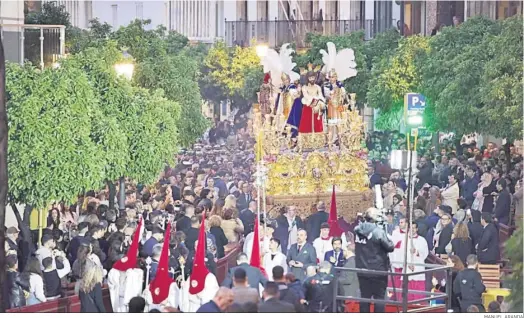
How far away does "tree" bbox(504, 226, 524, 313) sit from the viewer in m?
14.7

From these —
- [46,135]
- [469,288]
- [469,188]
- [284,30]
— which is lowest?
[469,288]

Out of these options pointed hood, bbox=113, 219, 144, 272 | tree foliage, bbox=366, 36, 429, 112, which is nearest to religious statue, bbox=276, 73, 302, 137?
tree foliage, bbox=366, 36, 429, 112

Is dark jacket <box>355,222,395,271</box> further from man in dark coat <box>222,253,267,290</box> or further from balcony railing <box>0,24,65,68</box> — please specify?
balcony railing <box>0,24,65,68</box>

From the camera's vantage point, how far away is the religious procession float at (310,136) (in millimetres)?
27297

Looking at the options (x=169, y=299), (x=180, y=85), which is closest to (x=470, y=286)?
(x=169, y=299)

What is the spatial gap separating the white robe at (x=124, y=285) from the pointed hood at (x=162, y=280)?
311mm

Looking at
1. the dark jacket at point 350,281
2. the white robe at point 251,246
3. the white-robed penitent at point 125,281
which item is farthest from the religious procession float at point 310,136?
the dark jacket at point 350,281

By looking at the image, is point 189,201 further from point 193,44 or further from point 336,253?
point 193,44

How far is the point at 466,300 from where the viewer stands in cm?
1912

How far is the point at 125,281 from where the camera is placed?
1908cm

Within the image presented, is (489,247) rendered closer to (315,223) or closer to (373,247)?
(315,223)

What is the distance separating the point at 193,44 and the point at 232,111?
1.89m

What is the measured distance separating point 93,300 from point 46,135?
3202 millimetres
